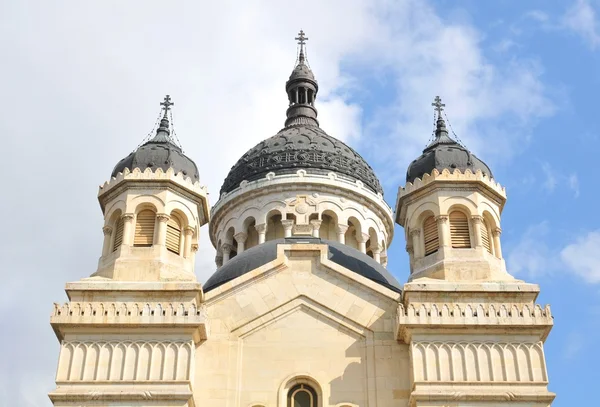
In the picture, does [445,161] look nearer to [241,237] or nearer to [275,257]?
[275,257]

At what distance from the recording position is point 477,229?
24.4 m

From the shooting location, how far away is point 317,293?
23.2 metres

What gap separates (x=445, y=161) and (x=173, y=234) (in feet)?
25.2

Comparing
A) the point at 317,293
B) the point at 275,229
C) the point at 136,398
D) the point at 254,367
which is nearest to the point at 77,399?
the point at 136,398

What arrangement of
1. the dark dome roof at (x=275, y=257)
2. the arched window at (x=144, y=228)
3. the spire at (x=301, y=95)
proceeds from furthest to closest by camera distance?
the spire at (x=301, y=95)
the dark dome roof at (x=275, y=257)
the arched window at (x=144, y=228)

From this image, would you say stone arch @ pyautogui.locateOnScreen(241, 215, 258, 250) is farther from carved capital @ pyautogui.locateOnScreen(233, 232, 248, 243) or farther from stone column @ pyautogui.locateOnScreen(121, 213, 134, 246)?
stone column @ pyautogui.locateOnScreen(121, 213, 134, 246)

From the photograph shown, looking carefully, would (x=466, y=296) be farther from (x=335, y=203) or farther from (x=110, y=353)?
(x=335, y=203)

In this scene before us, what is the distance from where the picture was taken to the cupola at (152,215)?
2377 cm

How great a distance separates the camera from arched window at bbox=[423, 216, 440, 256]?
973 inches

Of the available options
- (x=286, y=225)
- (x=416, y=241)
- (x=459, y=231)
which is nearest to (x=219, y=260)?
(x=286, y=225)

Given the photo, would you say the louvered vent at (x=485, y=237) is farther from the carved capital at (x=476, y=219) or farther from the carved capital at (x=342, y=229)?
the carved capital at (x=342, y=229)

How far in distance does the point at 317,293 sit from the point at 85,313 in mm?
5646

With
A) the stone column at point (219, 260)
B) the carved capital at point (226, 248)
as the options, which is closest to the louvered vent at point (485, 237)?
the carved capital at point (226, 248)

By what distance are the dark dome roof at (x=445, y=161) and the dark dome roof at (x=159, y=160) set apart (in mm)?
6150
